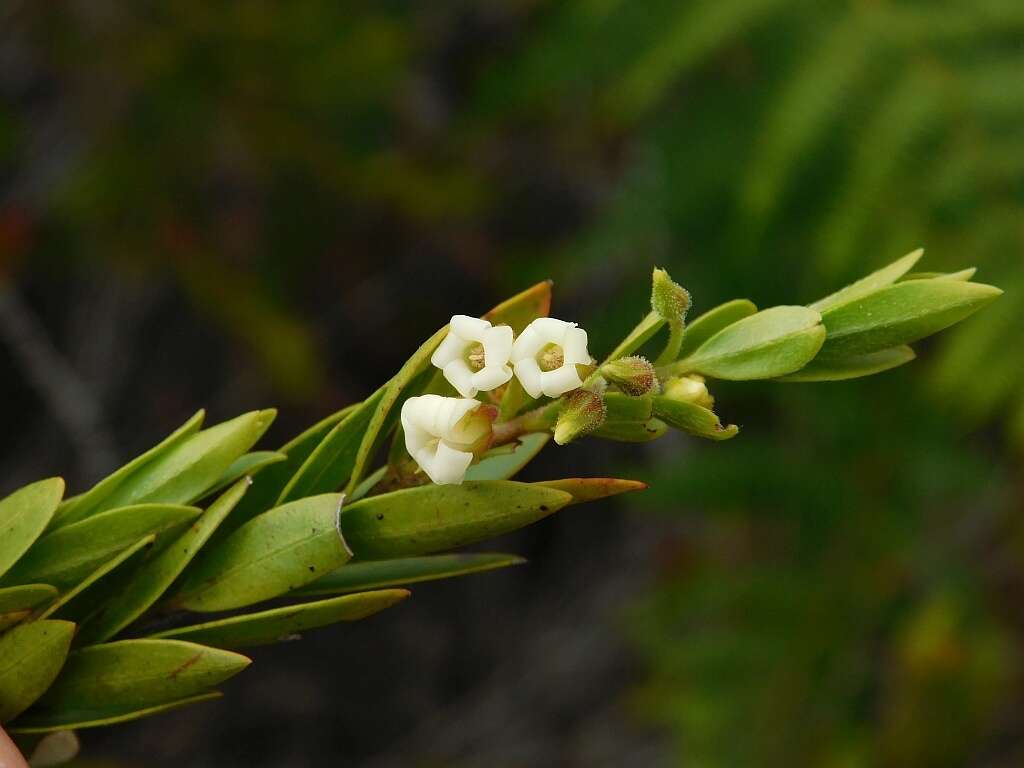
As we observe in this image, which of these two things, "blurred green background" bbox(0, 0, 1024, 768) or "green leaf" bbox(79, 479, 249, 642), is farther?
"blurred green background" bbox(0, 0, 1024, 768)

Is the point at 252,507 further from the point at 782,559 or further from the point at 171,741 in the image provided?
the point at 171,741

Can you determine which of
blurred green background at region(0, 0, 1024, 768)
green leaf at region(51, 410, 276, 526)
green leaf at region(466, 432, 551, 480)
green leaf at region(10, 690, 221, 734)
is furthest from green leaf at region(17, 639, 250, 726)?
blurred green background at region(0, 0, 1024, 768)

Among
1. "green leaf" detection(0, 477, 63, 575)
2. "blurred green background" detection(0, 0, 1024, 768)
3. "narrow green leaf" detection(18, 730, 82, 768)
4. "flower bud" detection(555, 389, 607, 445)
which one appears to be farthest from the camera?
"blurred green background" detection(0, 0, 1024, 768)

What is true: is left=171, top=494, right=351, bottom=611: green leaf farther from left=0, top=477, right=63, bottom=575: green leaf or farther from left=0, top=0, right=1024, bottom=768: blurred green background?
left=0, top=0, right=1024, bottom=768: blurred green background

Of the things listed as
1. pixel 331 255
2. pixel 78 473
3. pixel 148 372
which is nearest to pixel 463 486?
pixel 78 473

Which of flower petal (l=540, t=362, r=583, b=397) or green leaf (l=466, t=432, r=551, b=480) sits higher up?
flower petal (l=540, t=362, r=583, b=397)

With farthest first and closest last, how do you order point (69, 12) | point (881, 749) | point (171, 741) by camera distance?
point (171, 741) < point (69, 12) < point (881, 749)

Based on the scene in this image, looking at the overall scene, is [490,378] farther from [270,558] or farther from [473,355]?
[270,558]
